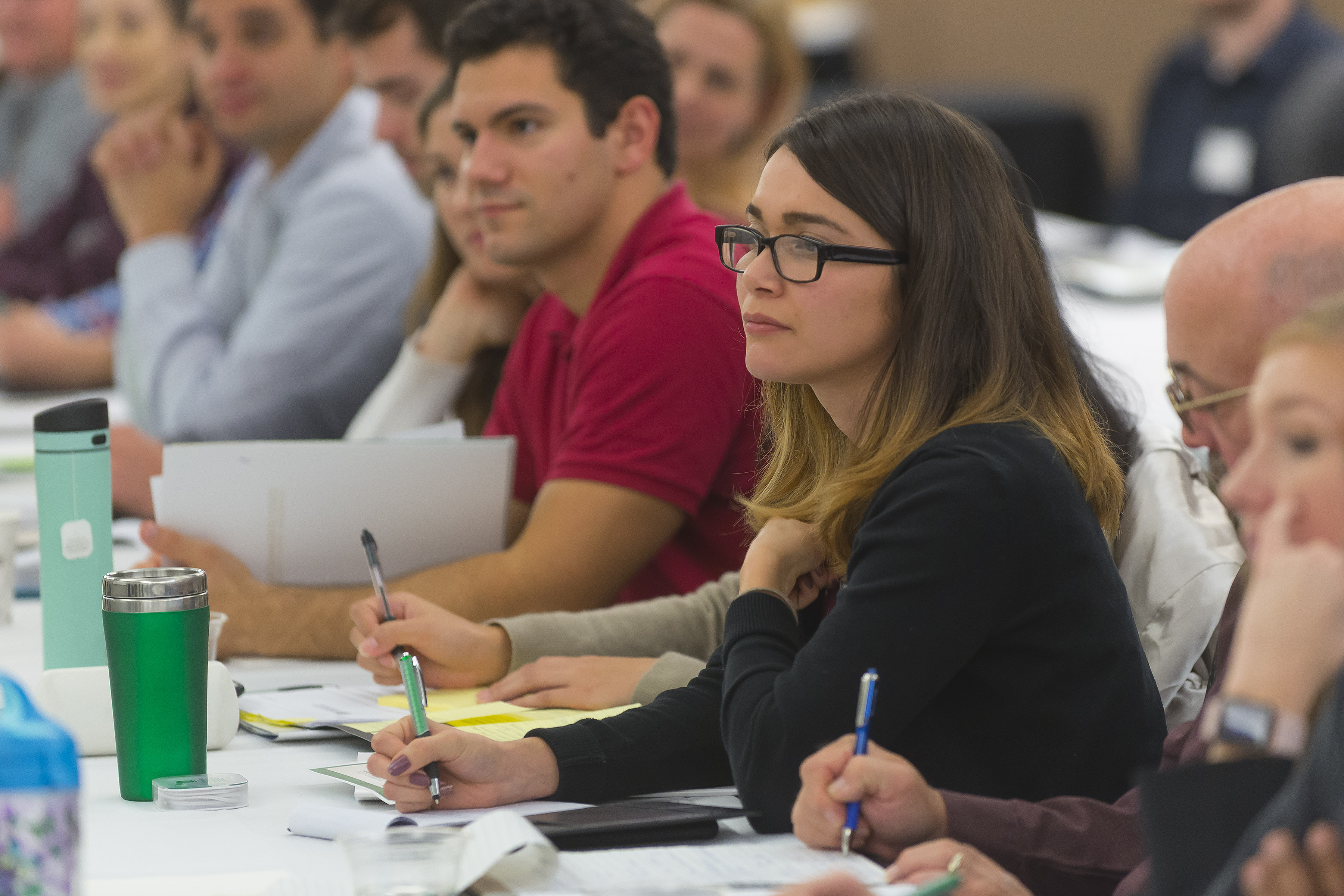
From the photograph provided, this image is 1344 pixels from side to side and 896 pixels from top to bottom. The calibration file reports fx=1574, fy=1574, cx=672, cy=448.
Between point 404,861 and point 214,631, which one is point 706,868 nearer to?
point 404,861

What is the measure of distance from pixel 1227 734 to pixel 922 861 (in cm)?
26

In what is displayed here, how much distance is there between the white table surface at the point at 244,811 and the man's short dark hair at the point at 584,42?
2.26ft

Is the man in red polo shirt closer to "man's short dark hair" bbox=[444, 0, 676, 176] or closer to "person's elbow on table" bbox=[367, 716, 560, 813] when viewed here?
"man's short dark hair" bbox=[444, 0, 676, 176]

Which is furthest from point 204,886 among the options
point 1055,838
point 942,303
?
point 942,303

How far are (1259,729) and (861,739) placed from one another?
1.05 ft

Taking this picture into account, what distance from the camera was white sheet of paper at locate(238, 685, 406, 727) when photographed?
1479 mm

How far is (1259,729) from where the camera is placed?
80 centimetres

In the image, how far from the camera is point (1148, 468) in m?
1.49

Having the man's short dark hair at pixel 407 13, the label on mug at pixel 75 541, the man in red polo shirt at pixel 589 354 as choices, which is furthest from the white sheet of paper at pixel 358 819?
the man's short dark hair at pixel 407 13

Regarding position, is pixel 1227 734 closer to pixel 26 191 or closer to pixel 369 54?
pixel 369 54

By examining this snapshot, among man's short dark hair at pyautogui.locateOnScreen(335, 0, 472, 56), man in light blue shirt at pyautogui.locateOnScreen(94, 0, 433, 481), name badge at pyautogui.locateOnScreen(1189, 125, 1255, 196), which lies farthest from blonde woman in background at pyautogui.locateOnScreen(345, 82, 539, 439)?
name badge at pyautogui.locateOnScreen(1189, 125, 1255, 196)

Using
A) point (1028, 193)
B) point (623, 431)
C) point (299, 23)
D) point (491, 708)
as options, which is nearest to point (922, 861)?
point (491, 708)

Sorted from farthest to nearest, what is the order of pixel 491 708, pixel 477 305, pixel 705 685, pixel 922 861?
pixel 477 305 < pixel 491 708 < pixel 705 685 < pixel 922 861

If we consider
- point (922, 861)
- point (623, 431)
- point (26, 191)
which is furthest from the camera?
point (26, 191)
